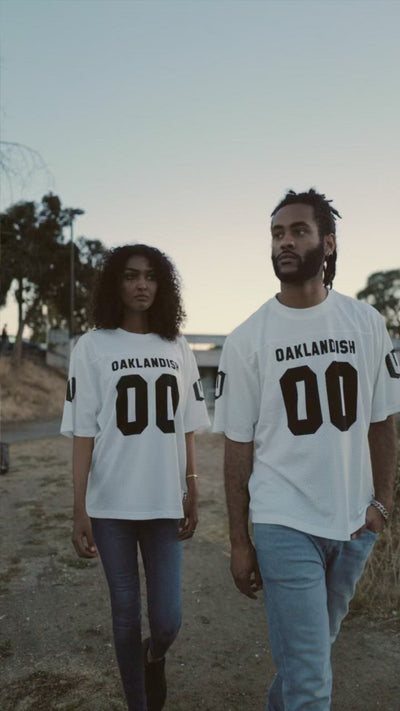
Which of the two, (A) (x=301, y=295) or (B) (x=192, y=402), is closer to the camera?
(A) (x=301, y=295)

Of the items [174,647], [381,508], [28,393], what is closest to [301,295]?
[381,508]

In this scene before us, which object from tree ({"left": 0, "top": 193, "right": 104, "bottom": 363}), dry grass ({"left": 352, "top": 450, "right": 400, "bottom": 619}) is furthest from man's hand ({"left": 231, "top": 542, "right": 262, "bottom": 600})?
tree ({"left": 0, "top": 193, "right": 104, "bottom": 363})

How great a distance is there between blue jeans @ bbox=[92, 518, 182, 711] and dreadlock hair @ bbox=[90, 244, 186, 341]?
0.93 m

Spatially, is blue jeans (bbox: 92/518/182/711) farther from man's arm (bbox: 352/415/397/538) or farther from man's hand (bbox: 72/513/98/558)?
man's arm (bbox: 352/415/397/538)

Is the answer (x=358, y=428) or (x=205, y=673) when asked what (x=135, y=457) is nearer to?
(x=358, y=428)

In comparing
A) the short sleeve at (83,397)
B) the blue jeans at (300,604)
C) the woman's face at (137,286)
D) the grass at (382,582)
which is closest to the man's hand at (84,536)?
the short sleeve at (83,397)

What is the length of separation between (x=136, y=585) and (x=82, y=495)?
48 cm

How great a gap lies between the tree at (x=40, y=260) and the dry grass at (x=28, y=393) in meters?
1.38

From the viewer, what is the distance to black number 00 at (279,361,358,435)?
2.22m

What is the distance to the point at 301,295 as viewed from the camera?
2.39 metres

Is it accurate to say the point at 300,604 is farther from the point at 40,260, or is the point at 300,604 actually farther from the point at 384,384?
the point at 40,260

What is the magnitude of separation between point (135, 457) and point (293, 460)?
0.85 metres

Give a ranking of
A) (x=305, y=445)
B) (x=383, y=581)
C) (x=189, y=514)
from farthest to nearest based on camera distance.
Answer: (x=383, y=581) < (x=189, y=514) < (x=305, y=445)

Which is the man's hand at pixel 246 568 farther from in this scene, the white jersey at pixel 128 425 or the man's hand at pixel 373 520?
the white jersey at pixel 128 425
